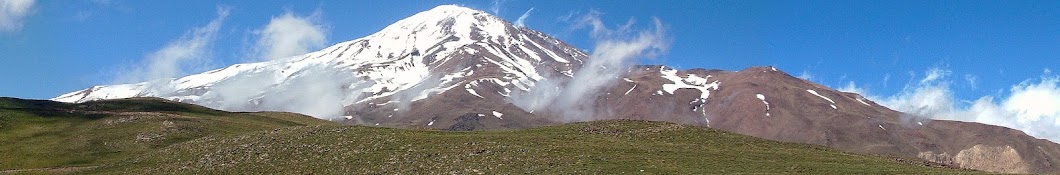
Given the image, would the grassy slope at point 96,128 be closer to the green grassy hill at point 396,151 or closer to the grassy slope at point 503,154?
the green grassy hill at point 396,151

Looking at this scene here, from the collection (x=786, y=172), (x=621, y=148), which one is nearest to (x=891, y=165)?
(x=786, y=172)

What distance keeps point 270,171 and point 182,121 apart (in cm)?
3074

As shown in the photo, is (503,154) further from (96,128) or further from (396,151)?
(96,128)

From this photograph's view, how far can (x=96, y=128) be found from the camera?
8500 centimetres

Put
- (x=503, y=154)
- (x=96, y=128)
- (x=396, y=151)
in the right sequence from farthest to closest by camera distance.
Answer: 1. (x=96, y=128)
2. (x=396, y=151)
3. (x=503, y=154)

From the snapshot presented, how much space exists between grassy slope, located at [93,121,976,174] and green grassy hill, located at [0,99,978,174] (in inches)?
3.1

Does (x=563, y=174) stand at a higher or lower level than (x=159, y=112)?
lower

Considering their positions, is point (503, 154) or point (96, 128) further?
point (96, 128)

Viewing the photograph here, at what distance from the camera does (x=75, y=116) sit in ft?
302

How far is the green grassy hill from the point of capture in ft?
195

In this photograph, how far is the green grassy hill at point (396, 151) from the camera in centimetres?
5956

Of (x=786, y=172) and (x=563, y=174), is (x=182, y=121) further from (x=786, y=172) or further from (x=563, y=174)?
(x=786, y=172)

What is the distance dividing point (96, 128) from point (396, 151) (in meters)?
36.7

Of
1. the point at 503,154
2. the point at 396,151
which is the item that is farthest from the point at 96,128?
the point at 503,154
